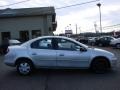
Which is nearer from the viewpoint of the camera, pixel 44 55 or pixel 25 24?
pixel 44 55

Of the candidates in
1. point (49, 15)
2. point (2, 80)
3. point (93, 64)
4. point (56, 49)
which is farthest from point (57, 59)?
point (49, 15)

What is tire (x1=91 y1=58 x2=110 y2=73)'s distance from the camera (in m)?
11.3

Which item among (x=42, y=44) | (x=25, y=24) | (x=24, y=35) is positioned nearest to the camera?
(x=42, y=44)

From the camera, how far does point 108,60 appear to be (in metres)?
11.4

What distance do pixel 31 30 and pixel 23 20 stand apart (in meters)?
1.63

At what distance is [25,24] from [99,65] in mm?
24198

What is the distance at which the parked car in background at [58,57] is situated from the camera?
11.2 metres

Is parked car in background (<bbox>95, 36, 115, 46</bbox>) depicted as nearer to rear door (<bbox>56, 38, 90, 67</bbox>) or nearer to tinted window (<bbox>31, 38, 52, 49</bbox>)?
rear door (<bbox>56, 38, 90, 67</bbox>)

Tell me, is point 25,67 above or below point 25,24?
below

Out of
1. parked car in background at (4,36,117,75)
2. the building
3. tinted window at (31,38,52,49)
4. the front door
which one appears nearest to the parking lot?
parked car in background at (4,36,117,75)

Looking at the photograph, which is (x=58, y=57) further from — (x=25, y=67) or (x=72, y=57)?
(x=25, y=67)

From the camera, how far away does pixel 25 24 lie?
113 ft

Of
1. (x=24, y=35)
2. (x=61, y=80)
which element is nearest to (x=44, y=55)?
(x=61, y=80)

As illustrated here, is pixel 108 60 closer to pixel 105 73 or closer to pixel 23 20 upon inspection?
pixel 105 73
